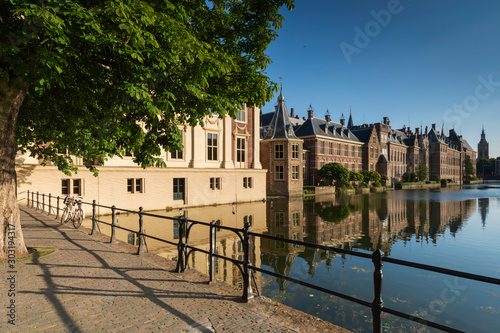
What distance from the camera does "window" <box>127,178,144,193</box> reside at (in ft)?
67.4

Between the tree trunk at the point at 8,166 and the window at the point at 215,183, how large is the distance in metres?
18.7

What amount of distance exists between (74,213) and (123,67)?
8533mm

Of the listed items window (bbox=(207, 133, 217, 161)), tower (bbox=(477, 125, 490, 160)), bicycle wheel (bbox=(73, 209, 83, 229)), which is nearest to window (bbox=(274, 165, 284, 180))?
window (bbox=(207, 133, 217, 161))

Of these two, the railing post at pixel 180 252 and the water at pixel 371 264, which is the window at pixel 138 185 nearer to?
the water at pixel 371 264

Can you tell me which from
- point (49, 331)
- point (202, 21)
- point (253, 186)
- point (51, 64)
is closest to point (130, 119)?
point (51, 64)

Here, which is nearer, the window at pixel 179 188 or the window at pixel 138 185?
→ the window at pixel 138 185

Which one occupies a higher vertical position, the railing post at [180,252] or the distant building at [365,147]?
the distant building at [365,147]

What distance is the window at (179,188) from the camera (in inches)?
907

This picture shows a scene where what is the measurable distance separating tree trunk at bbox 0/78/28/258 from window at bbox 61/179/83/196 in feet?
40.8

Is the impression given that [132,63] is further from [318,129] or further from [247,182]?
[318,129]

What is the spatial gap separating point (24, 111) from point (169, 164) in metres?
14.9
